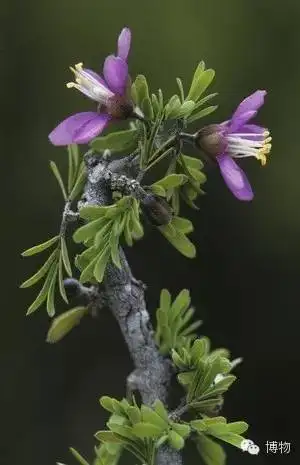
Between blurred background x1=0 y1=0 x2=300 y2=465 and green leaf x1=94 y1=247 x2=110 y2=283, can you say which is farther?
blurred background x1=0 y1=0 x2=300 y2=465

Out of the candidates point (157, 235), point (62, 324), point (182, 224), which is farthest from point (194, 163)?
point (157, 235)

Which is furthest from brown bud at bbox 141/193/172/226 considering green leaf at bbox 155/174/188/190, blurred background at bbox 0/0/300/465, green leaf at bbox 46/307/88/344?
blurred background at bbox 0/0/300/465

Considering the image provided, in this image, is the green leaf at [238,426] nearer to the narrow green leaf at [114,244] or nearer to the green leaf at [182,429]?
the green leaf at [182,429]

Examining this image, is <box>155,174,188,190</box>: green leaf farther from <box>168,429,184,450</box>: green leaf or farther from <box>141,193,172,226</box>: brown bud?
<box>168,429,184,450</box>: green leaf

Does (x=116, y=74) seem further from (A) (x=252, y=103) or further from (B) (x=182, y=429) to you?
(B) (x=182, y=429)

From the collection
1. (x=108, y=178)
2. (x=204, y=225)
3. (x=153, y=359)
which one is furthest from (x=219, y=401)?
(x=204, y=225)

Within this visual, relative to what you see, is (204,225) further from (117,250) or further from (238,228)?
(117,250)

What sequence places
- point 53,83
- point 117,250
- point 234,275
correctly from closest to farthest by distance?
point 117,250
point 53,83
point 234,275
